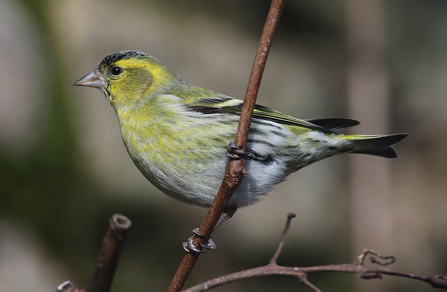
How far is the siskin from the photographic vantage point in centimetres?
238

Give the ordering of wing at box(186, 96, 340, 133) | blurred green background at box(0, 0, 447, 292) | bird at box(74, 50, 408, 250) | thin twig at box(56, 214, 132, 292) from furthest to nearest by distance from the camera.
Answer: blurred green background at box(0, 0, 447, 292), wing at box(186, 96, 340, 133), bird at box(74, 50, 408, 250), thin twig at box(56, 214, 132, 292)

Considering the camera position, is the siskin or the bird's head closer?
the siskin

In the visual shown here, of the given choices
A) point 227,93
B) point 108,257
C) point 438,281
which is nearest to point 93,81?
point 108,257

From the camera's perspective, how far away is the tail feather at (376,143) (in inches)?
104

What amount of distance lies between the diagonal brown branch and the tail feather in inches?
53.5

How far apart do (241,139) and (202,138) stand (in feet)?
2.54

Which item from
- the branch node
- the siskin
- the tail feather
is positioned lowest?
the branch node

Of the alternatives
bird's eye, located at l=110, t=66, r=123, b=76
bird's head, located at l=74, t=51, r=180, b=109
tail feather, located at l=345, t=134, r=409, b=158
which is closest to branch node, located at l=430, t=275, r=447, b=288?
tail feather, located at l=345, t=134, r=409, b=158

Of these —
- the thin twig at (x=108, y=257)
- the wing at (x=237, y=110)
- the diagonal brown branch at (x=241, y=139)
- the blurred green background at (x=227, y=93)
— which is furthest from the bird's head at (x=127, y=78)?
the blurred green background at (x=227, y=93)

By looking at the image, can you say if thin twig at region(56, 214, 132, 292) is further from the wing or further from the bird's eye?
the bird's eye

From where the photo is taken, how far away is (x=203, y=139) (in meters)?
2.38

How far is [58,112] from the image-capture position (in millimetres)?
5133

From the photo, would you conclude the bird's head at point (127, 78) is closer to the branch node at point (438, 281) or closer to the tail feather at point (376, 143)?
the tail feather at point (376, 143)

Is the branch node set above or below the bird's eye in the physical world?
below
